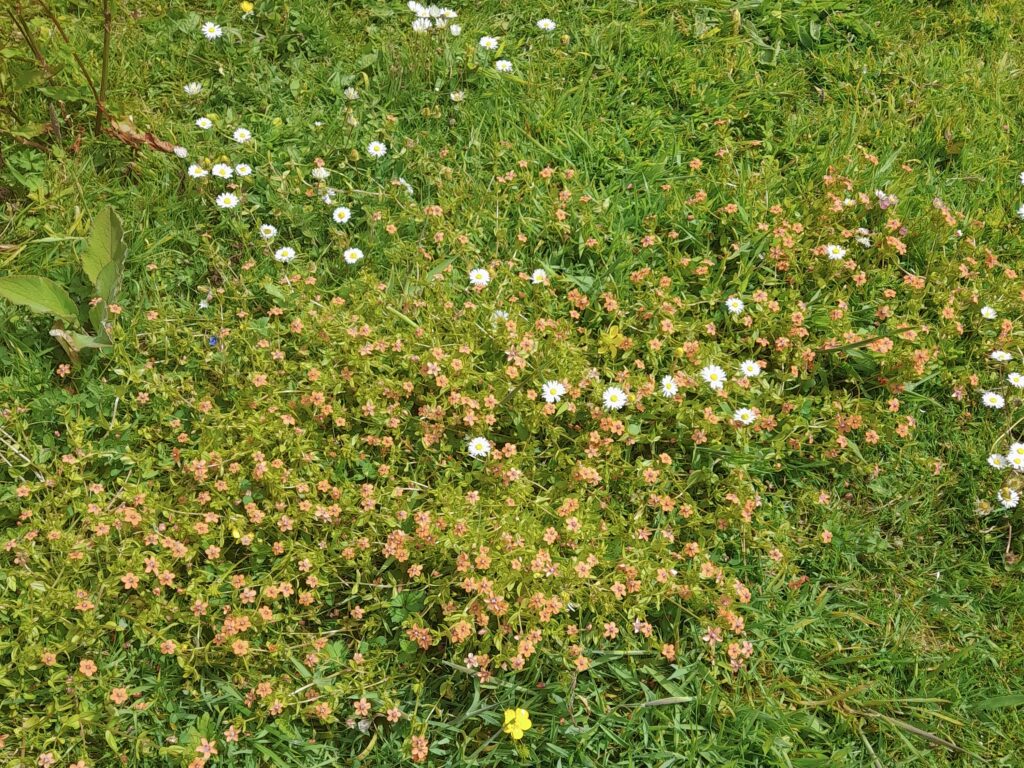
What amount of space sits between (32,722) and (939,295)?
127 inches

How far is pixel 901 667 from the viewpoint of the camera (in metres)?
2.63

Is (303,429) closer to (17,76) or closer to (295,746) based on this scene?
(295,746)

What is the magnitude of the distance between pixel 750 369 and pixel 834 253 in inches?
24.4

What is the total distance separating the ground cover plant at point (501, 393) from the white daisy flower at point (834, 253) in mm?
16

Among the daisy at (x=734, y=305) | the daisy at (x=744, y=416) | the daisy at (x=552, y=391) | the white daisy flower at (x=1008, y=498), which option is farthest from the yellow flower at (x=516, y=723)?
the white daisy flower at (x=1008, y=498)

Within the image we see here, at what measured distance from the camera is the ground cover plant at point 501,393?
2.44 m

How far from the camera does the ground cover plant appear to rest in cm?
244

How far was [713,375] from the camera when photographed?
9.62ft

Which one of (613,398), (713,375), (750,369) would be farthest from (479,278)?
(750,369)

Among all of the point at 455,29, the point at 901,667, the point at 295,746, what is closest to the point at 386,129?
the point at 455,29

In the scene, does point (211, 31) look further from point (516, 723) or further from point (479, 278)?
point (516, 723)

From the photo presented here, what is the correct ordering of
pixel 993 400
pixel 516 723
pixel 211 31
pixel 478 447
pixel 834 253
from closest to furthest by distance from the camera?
pixel 516 723
pixel 478 447
pixel 993 400
pixel 834 253
pixel 211 31

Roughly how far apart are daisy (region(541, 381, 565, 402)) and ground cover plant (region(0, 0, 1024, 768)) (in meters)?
0.01

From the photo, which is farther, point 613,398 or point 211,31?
point 211,31
